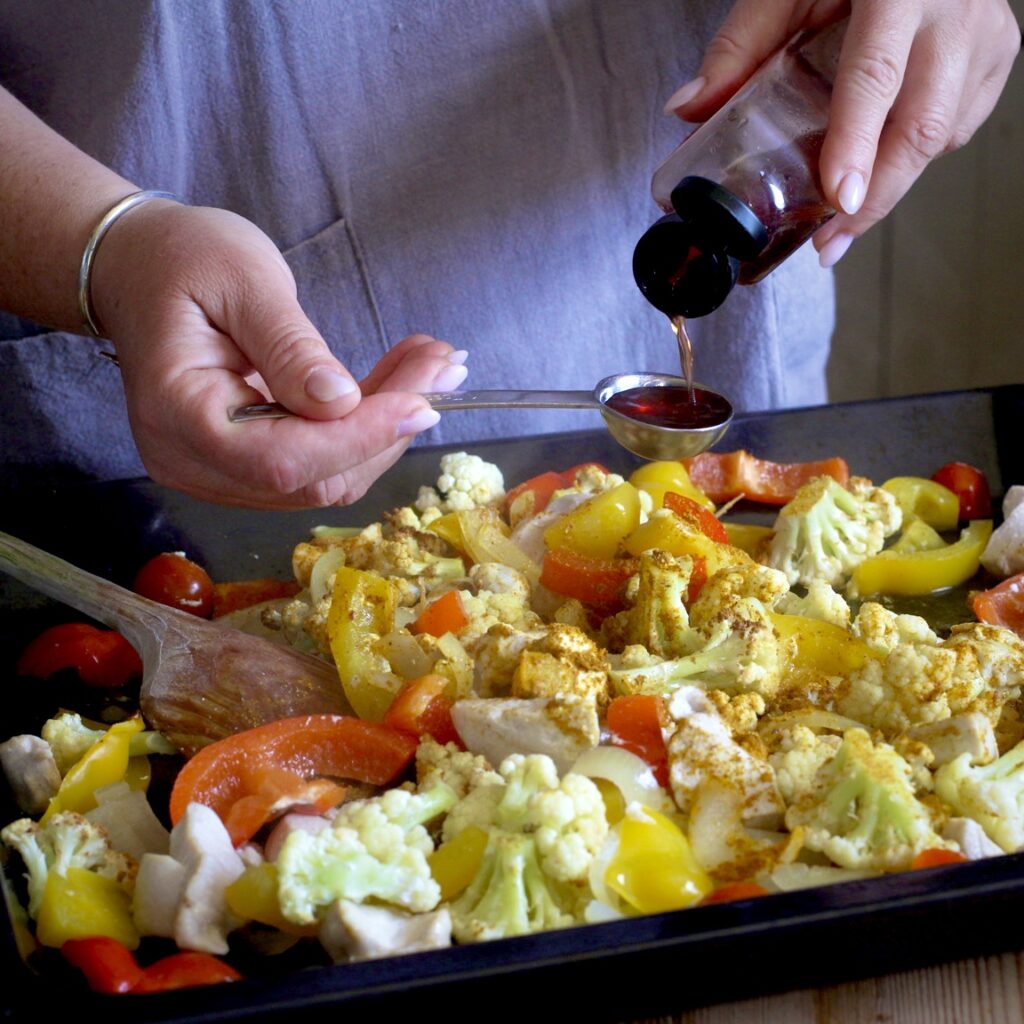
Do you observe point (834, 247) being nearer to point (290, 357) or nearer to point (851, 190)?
point (851, 190)

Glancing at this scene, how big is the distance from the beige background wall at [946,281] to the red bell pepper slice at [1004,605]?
6.73 feet

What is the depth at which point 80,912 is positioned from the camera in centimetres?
108

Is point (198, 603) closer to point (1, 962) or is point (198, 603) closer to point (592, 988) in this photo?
point (1, 962)

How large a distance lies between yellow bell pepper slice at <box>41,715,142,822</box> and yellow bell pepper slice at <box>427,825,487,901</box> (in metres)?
0.39

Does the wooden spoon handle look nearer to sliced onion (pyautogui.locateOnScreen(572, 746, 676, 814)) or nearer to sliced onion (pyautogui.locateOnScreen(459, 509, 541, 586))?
sliced onion (pyautogui.locateOnScreen(459, 509, 541, 586))

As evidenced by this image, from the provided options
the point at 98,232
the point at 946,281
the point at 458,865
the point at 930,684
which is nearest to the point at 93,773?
the point at 458,865

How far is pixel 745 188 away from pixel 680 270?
13 cm

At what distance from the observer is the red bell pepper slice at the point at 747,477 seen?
74.3 inches

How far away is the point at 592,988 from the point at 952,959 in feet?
1.09

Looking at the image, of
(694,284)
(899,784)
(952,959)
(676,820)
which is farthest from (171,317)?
(952,959)

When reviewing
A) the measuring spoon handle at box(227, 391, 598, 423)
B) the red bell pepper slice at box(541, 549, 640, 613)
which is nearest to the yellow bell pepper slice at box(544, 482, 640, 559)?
the red bell pepper slice at box(541, 549, 640, 613)

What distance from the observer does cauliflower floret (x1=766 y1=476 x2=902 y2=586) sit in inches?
67.2

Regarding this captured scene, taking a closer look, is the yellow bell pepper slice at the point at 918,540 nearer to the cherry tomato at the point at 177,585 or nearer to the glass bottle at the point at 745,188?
the glass bottle at the point at 745,188

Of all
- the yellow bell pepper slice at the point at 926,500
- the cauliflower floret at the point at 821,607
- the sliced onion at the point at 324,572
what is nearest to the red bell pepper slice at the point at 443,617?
the sliced onion at the point at 324,572
